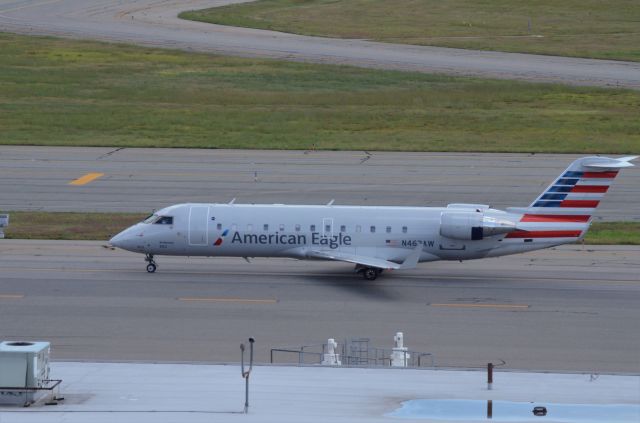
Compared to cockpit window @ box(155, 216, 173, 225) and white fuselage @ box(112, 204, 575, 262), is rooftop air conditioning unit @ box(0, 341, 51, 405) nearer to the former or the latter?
white fuselage @ box(112, 204, 575, 262)

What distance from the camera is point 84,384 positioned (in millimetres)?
25906

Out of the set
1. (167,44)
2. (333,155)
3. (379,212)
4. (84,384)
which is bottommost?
(84,384)

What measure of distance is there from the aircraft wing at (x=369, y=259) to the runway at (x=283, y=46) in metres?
57.0

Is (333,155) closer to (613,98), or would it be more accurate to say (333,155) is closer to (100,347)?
(613,98)

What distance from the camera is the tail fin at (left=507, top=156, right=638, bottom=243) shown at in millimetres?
45094

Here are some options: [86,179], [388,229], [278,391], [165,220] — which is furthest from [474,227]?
[86,179]

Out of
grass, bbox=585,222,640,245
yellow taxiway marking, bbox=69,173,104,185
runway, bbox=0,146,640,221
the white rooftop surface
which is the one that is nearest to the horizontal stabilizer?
grass, bbox=585,222,640,245

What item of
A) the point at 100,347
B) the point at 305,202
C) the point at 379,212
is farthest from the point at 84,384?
the point at 305,202

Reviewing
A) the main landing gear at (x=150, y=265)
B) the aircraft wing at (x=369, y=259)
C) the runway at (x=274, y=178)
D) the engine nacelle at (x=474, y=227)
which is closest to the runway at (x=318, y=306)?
the main landing gear at (x=150, y=265)

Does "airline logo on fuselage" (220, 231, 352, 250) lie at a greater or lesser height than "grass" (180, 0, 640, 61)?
lesser

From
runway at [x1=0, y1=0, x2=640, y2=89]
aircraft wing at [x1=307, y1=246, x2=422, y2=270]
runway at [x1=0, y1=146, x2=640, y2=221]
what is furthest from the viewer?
runway at [x1=0, y1=0, x2=640, y2=89]

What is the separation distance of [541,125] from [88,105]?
32.1 m

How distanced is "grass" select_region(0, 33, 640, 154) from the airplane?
2951 cm

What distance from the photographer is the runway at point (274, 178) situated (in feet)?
202
